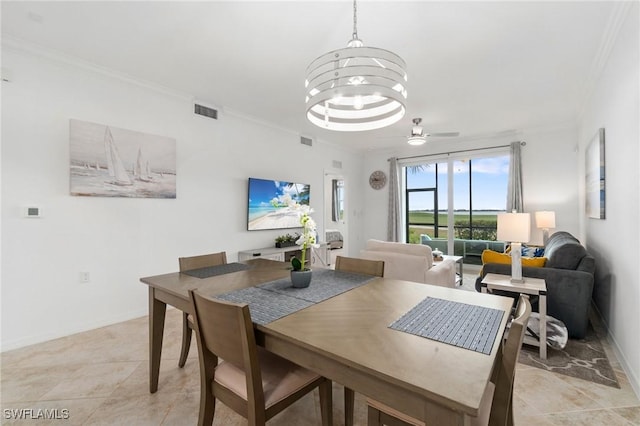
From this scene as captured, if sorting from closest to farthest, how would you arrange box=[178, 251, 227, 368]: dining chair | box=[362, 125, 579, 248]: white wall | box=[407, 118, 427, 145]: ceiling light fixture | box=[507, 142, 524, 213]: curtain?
box=[178, 251, 227, 368]: dining chair < box=[407, 118, 427, 145]: ceiling light fixture < box=[362, 125, 579, 248]: white wall < box=[507, 142, 524, 213]: curtain

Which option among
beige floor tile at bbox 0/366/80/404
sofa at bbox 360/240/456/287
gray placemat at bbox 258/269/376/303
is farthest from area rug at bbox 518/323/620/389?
beige floor tile at bbox 0/366/80/404

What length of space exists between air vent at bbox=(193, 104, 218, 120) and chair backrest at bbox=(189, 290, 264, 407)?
10.6ft

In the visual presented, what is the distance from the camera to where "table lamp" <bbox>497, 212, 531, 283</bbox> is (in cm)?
264

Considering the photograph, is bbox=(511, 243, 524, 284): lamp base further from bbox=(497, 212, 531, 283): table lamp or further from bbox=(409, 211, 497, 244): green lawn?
bbox=(409, 211, 497, 244): green lawn

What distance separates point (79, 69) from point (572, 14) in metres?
4.41

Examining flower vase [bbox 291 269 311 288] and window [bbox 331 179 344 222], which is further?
window [bbox 331 179 344 222]

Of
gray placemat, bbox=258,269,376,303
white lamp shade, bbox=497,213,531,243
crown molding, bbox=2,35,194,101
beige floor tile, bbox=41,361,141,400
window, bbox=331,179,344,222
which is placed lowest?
beige floor tile, bbox=41,361,141,400

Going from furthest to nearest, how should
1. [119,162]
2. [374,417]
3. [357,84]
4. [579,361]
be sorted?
1. [119,162]
2. [579,361]
3. [357,84]
4. [374,417]

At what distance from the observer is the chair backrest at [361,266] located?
2.10 metres

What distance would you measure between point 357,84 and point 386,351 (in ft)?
4.17

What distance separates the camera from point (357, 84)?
1505 mm

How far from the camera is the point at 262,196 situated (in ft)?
15.0

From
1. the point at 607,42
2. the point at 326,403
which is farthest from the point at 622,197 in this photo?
the point at 326,403

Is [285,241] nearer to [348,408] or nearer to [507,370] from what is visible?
[348,408]
